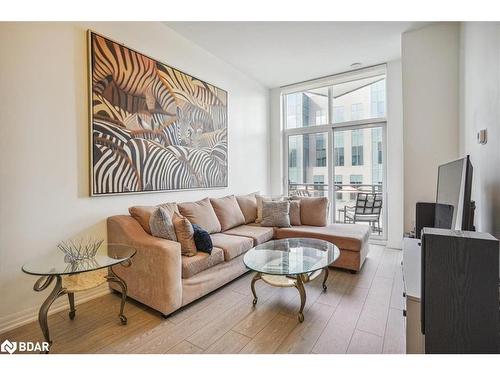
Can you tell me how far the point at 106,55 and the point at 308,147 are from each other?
11.6 feet

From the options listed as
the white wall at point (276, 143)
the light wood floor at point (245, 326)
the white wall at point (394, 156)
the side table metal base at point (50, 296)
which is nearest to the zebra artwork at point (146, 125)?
the side table metal base at point (50, 296)

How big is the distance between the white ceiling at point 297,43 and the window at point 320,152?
1.18 metres

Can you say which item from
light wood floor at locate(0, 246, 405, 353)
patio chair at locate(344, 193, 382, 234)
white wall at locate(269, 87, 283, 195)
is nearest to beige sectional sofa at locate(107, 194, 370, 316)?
light wood floor at locate(0, 246, 405, 353)

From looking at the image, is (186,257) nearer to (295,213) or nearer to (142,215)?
(142,215)

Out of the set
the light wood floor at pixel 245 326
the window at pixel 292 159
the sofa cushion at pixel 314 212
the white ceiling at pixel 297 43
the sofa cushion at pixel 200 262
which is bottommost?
the light wood floor at pixel 245 326

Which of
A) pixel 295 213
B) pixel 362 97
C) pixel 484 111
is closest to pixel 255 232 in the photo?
pixel 295 213

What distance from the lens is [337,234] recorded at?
9.75ft

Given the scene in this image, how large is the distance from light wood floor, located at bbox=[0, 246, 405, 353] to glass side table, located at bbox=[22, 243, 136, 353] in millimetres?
160

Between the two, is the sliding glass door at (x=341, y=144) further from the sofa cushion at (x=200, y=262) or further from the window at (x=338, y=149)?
the sofa cushion at (x=200, y=262)

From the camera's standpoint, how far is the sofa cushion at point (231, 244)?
2.48 m

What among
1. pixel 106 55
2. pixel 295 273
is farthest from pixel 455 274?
pixel 106 55

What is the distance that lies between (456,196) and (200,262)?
190cm

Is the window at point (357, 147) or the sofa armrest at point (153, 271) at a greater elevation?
the window at point (357, 147)

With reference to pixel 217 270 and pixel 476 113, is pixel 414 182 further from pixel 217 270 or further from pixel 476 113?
pixel 217 270
